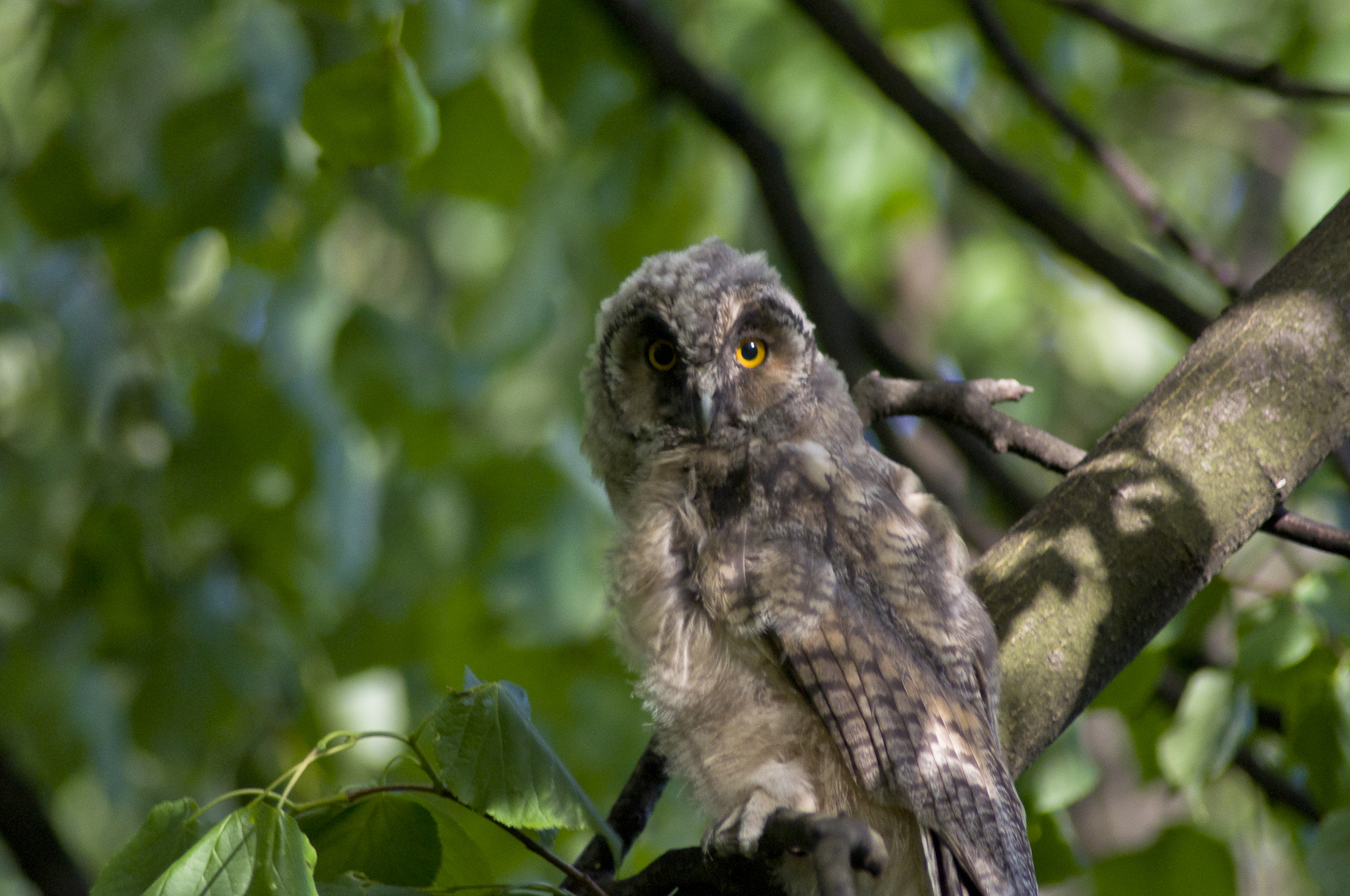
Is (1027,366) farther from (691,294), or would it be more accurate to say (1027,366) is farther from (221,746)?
(221,746)

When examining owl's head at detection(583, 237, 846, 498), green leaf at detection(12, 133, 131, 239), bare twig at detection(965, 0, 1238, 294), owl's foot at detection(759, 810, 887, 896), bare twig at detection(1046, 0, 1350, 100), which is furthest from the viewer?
green leaf at detection(12, 133, 131, 239)

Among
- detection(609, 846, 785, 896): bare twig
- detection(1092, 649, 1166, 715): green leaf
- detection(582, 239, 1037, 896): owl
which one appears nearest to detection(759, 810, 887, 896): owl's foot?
detection(582, 239, 1037, 896): owl

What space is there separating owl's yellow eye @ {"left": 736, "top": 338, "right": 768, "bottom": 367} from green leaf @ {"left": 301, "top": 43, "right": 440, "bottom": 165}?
2.04 feet

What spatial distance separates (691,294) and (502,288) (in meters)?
1.22

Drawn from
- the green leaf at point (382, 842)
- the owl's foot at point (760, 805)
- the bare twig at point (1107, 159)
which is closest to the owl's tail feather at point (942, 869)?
the owl's foot at point (760, 805)

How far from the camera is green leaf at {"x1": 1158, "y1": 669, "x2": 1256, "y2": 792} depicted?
5.64ft

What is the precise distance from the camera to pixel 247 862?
1076mm

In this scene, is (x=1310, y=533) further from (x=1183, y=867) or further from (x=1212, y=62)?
(x=1212, y=62)

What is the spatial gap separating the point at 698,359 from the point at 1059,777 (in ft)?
2.91

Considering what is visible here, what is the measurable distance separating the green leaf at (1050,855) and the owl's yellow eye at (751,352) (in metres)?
0.85

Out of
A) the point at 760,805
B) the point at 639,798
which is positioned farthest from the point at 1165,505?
the point at 639,798

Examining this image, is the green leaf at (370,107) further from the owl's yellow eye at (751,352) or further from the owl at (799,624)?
the owl's yellow eye at (751,352)

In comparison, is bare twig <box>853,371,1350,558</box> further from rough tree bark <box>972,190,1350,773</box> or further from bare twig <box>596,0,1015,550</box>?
bare twig <box>596,0,1015,550</box>

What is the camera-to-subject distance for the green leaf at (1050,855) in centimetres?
175
